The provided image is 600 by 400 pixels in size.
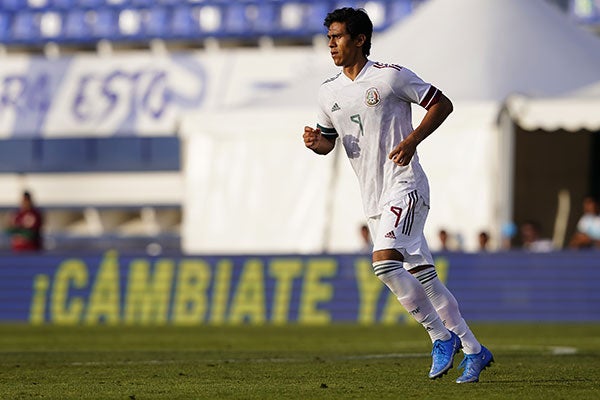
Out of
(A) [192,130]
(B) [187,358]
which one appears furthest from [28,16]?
(B) [187,358]

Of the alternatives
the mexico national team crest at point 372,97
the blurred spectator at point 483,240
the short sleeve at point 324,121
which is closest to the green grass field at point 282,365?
the short sleeve at point 324,121

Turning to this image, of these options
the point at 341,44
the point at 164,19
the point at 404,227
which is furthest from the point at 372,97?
the point at 164,19

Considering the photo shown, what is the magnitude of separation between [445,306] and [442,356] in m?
0.28

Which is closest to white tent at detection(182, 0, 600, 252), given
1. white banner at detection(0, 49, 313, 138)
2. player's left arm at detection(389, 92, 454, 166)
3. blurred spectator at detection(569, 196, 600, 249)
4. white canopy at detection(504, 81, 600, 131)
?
white canopy at detection(504, 81, 600, 131)

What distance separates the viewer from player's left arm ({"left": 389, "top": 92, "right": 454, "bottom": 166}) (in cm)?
772

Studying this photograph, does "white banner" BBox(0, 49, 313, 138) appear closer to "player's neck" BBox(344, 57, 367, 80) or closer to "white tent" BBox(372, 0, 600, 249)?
"white tent" BBox(372, 0, 600, 249)

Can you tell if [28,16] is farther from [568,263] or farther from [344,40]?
[344,40]

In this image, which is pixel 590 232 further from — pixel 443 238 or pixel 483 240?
pixel 443 238

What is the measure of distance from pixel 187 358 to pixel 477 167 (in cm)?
1050

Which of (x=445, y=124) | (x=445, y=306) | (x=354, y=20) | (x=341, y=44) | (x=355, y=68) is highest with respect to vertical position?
(x=354, y=20)

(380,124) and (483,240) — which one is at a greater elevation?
(380,124)

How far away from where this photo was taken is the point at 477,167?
20750 mm

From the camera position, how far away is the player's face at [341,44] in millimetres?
7918

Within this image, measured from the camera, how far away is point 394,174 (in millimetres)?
7914
